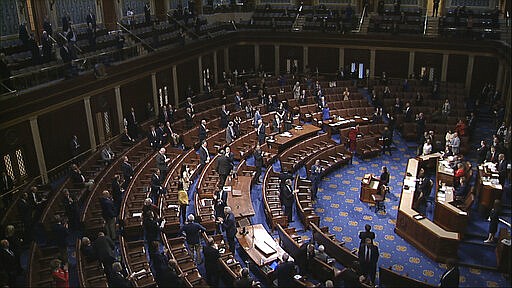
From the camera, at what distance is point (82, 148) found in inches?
749

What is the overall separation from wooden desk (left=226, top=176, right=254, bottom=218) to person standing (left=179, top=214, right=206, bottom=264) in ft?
6.78

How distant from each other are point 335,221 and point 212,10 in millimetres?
20638

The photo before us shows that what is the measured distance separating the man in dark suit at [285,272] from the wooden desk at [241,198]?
3736 mm

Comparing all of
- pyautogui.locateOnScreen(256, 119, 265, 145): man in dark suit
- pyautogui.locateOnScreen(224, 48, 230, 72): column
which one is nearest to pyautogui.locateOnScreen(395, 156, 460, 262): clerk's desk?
pyautogui.locateOnScreen(256, 119, 265, 145): man in dark suit

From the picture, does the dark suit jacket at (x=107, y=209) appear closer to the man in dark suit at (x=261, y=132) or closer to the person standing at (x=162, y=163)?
the person standing at (x=162, y=163)

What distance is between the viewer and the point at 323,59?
31406mm

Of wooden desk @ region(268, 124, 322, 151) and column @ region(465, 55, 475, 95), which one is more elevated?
column @ region(465, 55, 475, 95)

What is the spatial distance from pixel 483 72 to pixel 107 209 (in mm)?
23192

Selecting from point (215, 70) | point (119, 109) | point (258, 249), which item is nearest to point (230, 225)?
point (258, 249)

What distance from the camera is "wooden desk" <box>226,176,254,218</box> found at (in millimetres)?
14477

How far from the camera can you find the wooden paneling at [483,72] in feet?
89.1

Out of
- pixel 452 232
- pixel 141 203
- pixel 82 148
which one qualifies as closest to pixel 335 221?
pixel 452 232

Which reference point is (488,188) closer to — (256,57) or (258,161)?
(258,161)

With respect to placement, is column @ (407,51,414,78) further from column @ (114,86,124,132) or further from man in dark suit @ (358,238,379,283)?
man in dark suit @ (358,238,379,283)
